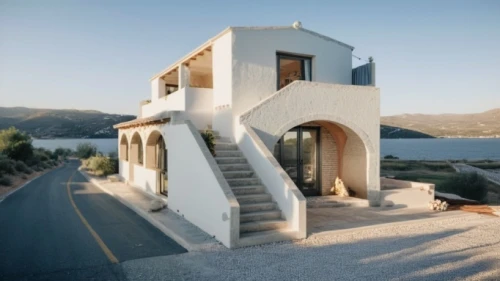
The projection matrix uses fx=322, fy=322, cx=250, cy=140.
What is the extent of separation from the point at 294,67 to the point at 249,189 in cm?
694

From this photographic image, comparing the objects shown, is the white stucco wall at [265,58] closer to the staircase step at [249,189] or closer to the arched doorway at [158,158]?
the staircase step at [249,189]

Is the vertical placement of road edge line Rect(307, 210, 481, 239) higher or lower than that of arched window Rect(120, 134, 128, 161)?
lower

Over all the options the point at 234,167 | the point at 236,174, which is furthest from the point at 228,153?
the point at 236,174

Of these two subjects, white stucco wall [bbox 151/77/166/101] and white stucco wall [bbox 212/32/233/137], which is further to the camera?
white stucco wall [bbox 151/77/166/101]

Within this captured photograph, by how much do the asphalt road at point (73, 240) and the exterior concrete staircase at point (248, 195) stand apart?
5.68 feet

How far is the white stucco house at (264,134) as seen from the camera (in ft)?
26.2

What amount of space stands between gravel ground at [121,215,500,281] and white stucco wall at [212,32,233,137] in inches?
207

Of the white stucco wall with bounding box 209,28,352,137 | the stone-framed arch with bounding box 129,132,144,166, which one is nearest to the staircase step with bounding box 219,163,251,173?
the white stucco wall with bounding box 209,28,352,137

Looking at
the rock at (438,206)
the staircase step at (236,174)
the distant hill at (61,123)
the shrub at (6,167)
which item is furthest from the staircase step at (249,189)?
the distant hill at (61,123)

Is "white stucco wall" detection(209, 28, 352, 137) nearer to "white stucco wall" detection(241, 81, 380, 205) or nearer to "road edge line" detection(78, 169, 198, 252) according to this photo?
"white stucco wall" detection(241, 81, 380, 205)

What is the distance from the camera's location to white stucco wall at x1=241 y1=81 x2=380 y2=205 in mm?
10266

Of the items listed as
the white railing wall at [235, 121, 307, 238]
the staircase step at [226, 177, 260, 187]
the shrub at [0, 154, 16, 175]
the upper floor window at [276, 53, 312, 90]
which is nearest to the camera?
the white railing wall at [235, 121, 307, 238]

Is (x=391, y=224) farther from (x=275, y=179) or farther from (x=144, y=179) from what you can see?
(x=144, y=179)

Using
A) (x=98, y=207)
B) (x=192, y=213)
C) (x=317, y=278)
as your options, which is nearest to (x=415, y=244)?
(x=317, y=278)
